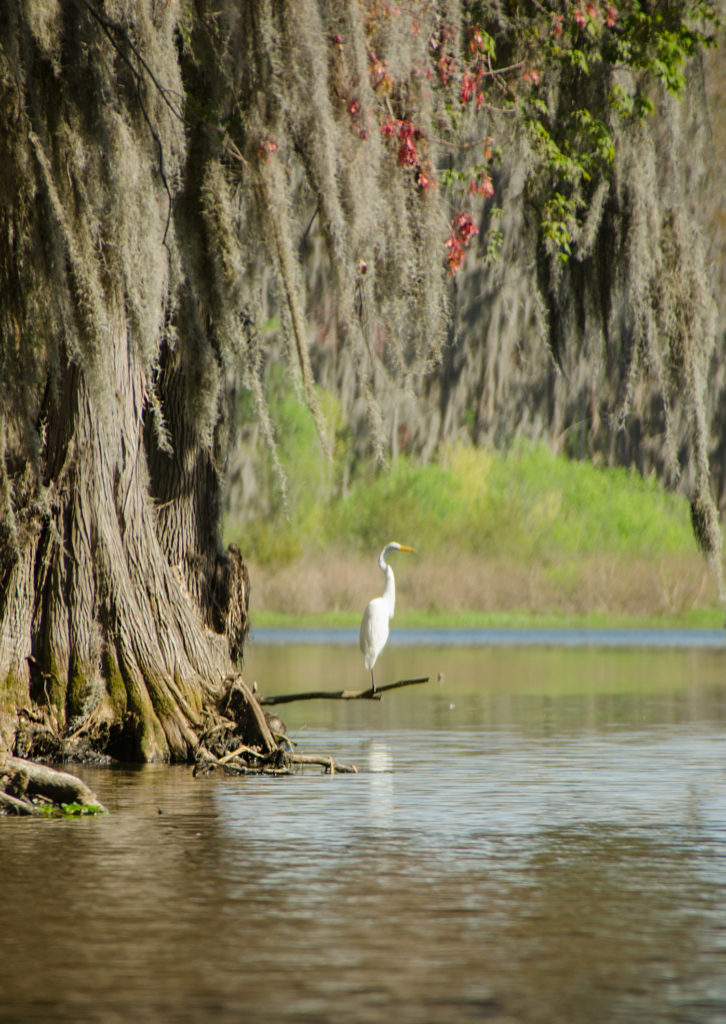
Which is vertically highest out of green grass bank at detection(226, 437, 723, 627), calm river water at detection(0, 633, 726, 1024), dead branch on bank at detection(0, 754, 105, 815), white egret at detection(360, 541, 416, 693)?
green grass bank at detection(226, 437, 723, 627)

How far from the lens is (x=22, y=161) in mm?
9969

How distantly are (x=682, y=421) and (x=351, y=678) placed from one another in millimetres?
10480

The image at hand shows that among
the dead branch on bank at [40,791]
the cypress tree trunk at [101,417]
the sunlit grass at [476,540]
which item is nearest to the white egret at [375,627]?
the cypress tree trunk at [101,417]

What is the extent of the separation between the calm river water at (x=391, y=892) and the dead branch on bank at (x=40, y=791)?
232mm

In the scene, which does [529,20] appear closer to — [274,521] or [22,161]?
[22,161]

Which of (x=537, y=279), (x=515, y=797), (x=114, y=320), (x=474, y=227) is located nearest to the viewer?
(x=114, y=320)

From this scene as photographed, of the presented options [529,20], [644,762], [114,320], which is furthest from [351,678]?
[114,320]

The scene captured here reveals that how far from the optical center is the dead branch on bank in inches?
444

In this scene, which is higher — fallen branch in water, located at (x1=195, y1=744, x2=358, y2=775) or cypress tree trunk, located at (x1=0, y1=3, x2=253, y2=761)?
cypress tree trunk, located at (x1=0, y1=3, x2=253, y2=761)

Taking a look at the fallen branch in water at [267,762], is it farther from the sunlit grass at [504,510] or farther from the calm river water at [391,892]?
the sunlit grass at [504,510]

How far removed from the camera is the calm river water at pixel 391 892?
21.6ft

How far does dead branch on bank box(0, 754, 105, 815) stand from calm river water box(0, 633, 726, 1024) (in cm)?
23

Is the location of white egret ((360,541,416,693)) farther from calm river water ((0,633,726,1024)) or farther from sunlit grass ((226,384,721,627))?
sunlit grass ((226,384,721,627))

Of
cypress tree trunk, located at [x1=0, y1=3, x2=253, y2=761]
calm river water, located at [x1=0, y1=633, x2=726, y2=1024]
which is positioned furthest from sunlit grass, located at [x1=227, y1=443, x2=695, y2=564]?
cypress tree trunk, located at [x1=0, y1=3, x2=253, y2=761]
